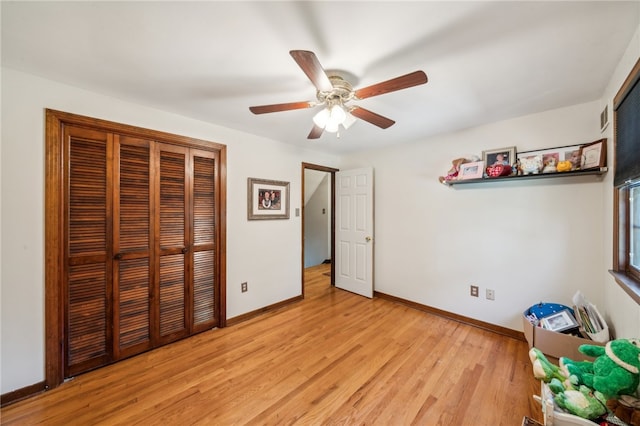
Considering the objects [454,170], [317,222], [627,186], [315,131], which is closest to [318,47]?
[315,131]

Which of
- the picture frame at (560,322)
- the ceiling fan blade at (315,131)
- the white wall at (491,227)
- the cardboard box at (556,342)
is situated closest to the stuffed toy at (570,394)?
the cardboard box at (556,342)

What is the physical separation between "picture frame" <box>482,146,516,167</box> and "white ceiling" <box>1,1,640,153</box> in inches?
19.1

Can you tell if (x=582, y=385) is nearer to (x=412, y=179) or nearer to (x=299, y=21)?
(x=299, y=21)

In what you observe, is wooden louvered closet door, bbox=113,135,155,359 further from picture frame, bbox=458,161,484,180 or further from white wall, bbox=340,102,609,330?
picture frame, bbox=458,161,484,180

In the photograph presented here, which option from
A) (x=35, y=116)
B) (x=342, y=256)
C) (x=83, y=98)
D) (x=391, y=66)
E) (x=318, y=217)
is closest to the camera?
(x=391, y=66)

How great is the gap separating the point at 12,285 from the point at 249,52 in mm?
2195

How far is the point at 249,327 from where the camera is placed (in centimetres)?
262

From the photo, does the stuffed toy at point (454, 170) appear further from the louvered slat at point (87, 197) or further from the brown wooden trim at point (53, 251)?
the brown wooden trim at point (53, 251)

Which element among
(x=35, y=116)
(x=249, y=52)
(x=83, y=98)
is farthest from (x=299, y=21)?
(x=35, y=116)

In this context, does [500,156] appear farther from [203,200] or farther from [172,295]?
[172,295]

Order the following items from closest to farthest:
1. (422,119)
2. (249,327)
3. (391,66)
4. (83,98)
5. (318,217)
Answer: (391,66) → (83,98) → (422,119) → (249,327) → (318,217)

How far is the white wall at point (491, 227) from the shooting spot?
2.10 metres

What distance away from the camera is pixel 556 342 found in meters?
1.80

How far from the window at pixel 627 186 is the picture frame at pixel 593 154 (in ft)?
0.84
